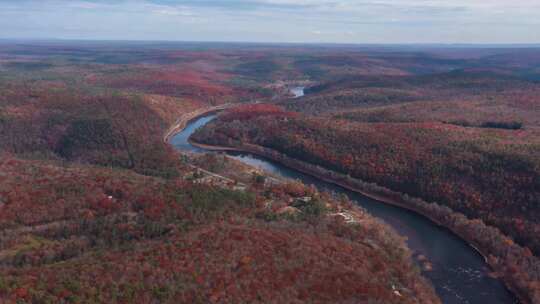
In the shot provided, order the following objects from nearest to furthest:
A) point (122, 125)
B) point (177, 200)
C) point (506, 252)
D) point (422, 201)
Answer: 1. point (506, 252)
2. point (177, 200)
3. point (422, 201)
4. point (122, 125)

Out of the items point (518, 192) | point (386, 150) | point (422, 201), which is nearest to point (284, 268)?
point (422, 201)

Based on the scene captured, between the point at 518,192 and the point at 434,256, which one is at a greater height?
the point at 518,192

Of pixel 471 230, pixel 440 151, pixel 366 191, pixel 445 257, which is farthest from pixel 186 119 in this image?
pixel 445 257

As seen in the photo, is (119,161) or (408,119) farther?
(408,119)

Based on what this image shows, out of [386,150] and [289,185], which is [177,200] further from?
Answer: [386,150]

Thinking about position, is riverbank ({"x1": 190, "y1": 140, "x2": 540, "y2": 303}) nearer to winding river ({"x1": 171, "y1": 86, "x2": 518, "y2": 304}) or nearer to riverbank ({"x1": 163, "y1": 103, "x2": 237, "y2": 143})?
winding river ({"x1": 171, "y1": 86, "x2": 518, "y2": 304})

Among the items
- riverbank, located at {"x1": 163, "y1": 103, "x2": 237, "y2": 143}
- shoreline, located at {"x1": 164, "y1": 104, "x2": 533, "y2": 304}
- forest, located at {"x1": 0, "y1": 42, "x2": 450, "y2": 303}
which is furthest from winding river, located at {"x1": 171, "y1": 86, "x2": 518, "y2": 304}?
riverbank, located at {"x1": 163, "y1": 103, "x2": 237, "y2": 143}

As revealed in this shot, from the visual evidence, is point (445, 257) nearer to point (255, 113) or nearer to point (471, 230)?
point (471, 230)
